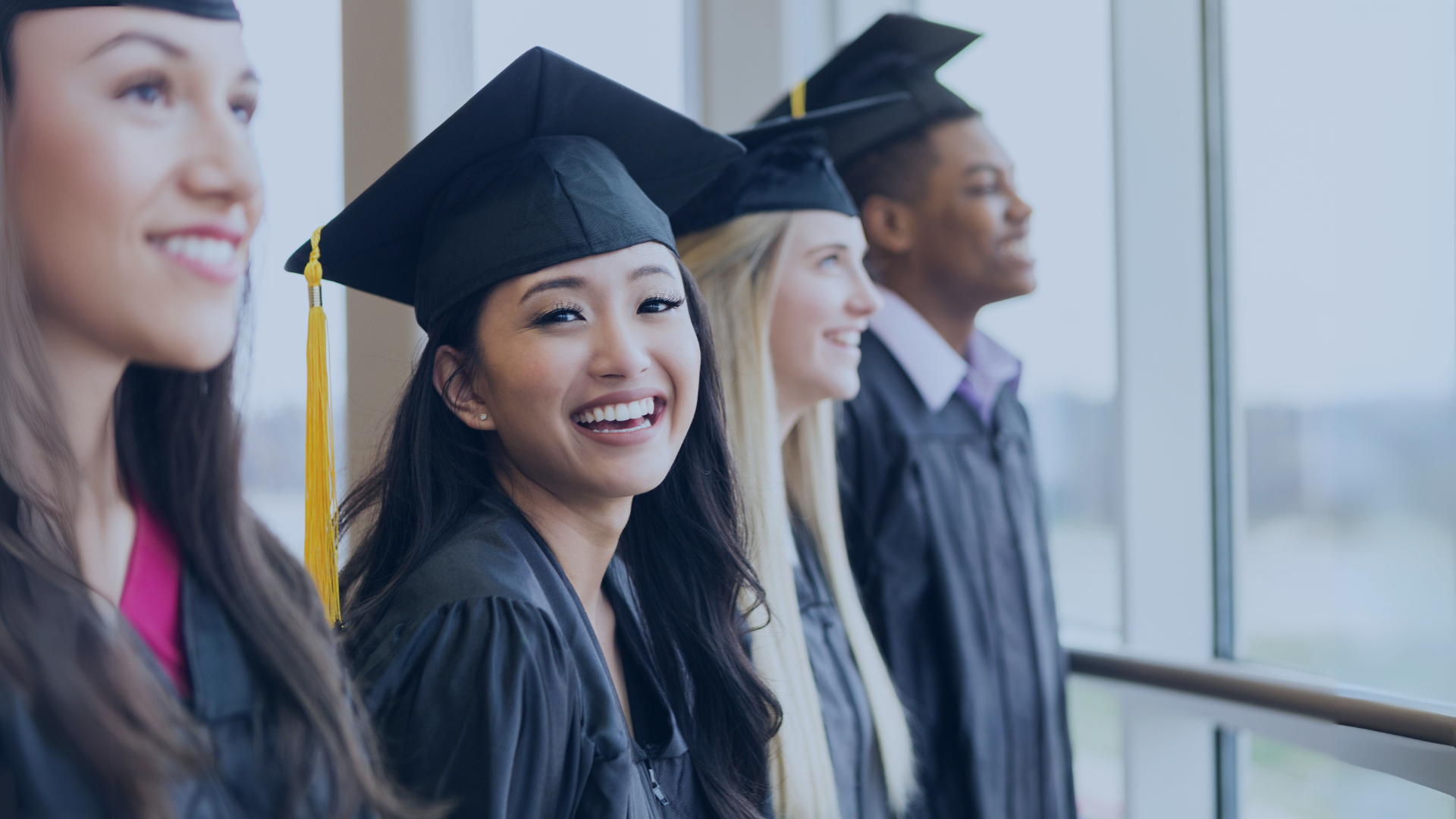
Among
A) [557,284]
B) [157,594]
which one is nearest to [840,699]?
[557,284]

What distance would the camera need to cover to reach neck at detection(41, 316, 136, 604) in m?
0.71

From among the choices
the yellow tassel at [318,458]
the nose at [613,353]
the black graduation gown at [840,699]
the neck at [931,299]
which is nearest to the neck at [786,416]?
the black graduation gown at [840,699]

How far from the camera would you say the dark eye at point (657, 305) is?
118cm

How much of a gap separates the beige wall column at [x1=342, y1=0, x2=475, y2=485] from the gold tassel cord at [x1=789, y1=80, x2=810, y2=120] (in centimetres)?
83

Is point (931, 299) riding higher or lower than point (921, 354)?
higher

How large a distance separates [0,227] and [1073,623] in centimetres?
276

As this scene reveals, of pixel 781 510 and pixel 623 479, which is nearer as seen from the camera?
pixel 623 479

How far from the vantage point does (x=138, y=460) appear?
2.50ft

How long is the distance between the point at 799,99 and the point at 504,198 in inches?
41.8

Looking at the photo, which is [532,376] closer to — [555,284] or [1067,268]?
[555,284]

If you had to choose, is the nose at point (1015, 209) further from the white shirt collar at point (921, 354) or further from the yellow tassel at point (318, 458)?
the yellow tassel at point (318, 458)

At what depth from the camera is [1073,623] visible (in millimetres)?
2875

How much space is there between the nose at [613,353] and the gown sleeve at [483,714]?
0.91 feet

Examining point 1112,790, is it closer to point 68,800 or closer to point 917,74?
point 917,74
